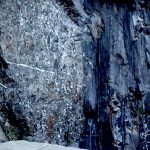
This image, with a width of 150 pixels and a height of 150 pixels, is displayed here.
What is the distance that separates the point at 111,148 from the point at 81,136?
56 cm

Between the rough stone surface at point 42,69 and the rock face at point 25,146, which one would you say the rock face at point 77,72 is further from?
the rock face at point 25,146

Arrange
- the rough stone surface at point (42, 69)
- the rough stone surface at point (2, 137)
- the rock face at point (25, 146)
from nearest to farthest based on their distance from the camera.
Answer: the rock face at point (25, 146) → the rough stone surface at point (2, 137) → the rough stone surface at point (42, 69)

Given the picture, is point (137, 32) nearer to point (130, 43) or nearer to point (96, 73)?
point (130, 43)

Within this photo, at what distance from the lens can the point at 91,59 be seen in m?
5.69

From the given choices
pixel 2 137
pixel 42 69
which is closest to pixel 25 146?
pixel 2 137

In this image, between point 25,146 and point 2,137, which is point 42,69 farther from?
point 25,146

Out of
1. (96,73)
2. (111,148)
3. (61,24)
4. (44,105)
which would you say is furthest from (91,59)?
(111,148)

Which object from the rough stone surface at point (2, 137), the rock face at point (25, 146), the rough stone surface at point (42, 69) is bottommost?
the rock face at point (25, 146)

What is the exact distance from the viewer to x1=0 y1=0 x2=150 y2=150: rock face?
5.22 meters

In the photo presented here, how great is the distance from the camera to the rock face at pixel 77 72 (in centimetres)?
522

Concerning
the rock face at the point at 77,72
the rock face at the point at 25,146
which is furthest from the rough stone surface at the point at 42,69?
the rock face at the point at 25,146

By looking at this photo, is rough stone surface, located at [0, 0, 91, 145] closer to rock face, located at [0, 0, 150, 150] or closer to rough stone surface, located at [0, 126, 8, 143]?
rock face, located at [0, 0, 150, 150]

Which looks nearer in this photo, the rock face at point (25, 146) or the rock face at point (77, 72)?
the rock face at point (25, 146)

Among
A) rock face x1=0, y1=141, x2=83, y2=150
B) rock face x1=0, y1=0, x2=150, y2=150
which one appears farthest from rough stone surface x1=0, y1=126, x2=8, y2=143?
rock face x1=0, y1=141, x2=83, y2=150
